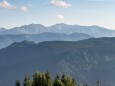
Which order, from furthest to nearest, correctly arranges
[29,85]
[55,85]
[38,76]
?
1. [29,85]
2. [38,76]
3. [55,85]

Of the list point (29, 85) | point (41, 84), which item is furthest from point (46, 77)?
point (29, 85)

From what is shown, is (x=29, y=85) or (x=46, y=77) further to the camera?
(x=29, y=85)

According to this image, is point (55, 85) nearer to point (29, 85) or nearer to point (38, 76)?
point (38, 76)

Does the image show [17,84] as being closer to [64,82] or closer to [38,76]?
[38,76]

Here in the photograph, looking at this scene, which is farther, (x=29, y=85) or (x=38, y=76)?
(x=29, y=85)

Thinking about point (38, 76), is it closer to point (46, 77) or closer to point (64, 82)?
point (46, 77)

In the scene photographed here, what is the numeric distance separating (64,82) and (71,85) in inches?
88.9

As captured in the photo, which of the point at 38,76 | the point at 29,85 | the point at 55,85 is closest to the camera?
the point at 55,85

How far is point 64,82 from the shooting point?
195ft

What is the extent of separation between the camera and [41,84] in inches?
2414

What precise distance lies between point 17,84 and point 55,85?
1322 centimetres

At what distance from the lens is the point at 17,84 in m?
68.7

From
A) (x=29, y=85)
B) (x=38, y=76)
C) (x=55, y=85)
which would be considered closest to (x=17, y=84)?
(x=29, y=85)

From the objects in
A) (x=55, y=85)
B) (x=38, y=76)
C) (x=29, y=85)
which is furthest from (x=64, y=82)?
(x=29, y=85)
